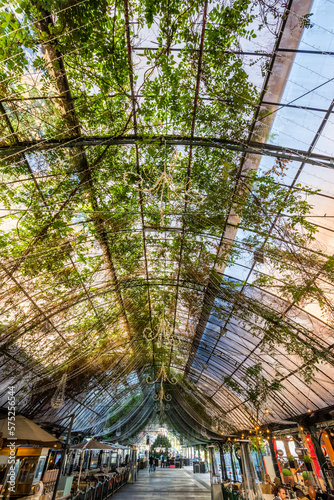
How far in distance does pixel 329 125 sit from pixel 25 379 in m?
11.1

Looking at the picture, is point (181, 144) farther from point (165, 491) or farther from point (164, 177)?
point (165, 491)

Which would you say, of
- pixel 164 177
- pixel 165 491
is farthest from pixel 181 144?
pixel 165 491

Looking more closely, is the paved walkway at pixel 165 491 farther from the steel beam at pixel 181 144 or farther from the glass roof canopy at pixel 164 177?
the steel beam at pixel 181 144

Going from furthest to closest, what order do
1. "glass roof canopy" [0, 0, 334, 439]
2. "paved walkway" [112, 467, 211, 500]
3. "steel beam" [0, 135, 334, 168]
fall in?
"paved walkway" [112, 467, 211, 500] → "steel beam" [0, 135, 334, 168] → "glass roof canopy" [0, 0, 334, 439]

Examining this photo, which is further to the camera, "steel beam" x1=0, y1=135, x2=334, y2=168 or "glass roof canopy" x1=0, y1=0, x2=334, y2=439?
"steel beam" x1=0, y1=135, x2=334, y2=168

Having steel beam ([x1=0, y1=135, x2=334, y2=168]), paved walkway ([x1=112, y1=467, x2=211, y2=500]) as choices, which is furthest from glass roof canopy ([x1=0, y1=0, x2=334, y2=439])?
paved walkway ([x1=112, y1=467, x2=211, y2=500])

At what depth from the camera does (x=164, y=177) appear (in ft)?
11.0

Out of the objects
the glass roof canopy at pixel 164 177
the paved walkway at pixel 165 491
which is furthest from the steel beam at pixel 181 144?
the paved walkway at pixel 165 491

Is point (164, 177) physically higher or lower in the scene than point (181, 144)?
lower

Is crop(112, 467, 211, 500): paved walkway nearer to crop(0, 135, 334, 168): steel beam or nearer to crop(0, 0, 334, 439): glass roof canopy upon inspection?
crop(0, 0, 334, 439): glass roof canopy

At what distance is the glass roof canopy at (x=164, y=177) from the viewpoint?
360 cm

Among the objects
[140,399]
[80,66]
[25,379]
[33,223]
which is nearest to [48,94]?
[80,66]

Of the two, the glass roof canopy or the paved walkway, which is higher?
the glass roof canopy

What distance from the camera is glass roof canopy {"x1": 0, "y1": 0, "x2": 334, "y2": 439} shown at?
360 centimetres
